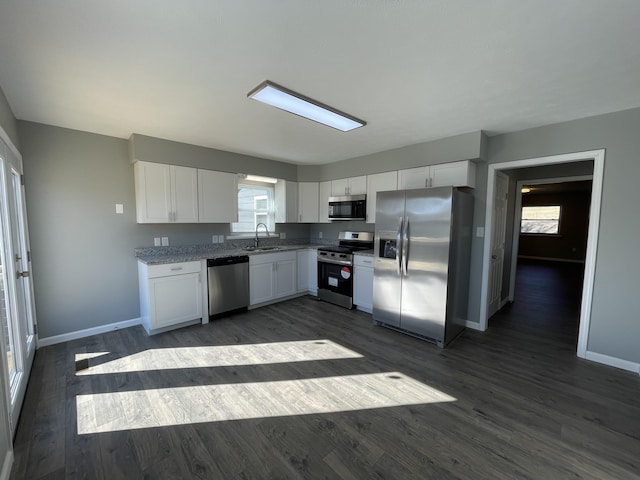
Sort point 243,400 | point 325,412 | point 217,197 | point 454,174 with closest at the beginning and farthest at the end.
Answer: point 325,412
point 243,400
point 454,174
point 217,197

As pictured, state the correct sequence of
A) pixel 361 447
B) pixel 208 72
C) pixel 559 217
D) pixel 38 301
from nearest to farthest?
pixel 361 447
pixel 208 72
pixel 38 301
pixel 559 217

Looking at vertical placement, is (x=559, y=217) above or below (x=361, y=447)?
above

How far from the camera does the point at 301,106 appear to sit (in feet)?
8.03

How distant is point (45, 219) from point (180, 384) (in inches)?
97.5

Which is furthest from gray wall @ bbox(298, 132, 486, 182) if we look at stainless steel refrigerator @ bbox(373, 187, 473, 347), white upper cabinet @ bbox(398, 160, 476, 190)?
stainless steel refrigerator @ bbox(373, 187, 473, 347)

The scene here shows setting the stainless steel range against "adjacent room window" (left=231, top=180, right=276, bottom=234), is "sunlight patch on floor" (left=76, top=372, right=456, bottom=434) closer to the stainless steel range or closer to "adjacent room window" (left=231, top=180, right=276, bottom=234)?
the stainless steel range

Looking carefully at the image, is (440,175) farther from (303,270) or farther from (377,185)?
(303,270)

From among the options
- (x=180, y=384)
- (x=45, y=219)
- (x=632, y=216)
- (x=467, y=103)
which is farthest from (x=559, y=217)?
(x=45, y=219)

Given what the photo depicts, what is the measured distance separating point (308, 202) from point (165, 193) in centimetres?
244

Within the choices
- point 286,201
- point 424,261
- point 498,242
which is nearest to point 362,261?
point 424,261

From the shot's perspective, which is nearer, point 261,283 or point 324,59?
point 324,59

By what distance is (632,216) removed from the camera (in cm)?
258

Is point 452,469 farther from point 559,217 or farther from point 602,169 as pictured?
point 559,217

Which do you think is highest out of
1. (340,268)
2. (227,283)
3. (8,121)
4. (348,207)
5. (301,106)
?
(301,106)
